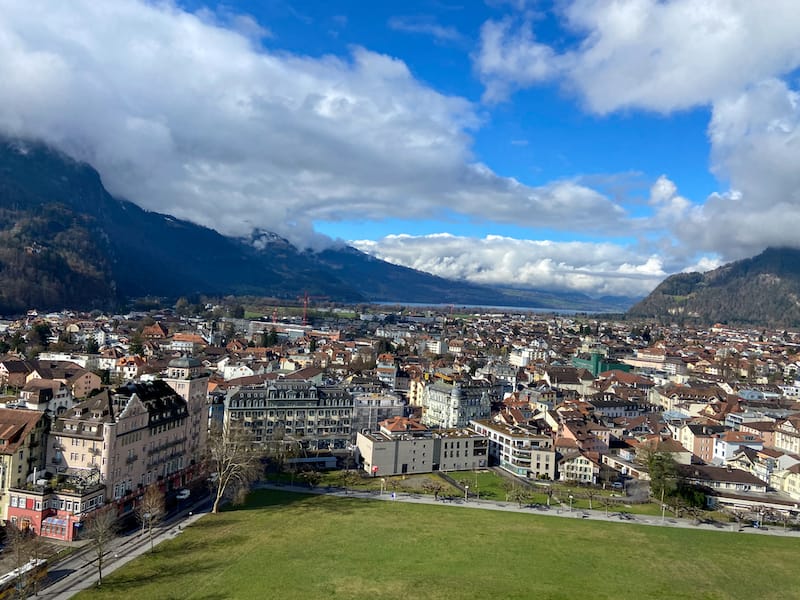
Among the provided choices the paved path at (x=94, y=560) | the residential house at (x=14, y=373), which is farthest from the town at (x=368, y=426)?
the paved path at (x=94, y=560)

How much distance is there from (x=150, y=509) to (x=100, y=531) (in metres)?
7.76

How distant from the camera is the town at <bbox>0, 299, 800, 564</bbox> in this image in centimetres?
4488

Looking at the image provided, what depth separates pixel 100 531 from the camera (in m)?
36.6

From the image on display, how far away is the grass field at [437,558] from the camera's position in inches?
1428

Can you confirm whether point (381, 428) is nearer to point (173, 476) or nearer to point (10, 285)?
point (173, 476)

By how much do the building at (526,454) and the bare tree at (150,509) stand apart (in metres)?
34.2

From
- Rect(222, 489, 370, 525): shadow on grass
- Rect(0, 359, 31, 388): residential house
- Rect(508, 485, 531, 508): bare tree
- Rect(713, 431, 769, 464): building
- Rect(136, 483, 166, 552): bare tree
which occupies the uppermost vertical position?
Rect(0, 359, 31, 388): residential house

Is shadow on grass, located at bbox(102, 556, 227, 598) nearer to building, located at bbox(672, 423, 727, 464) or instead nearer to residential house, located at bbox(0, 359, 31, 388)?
building, located at bbox(672, 423, 727, 464)

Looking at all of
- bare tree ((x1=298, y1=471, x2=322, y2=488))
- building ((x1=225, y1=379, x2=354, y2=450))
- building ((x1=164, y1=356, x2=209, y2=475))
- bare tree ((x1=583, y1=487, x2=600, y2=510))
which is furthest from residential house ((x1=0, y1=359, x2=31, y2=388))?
bare tree ((x1=583, y1=487, x2=600, y2=510))

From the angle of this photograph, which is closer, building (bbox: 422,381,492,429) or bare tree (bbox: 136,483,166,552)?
bare tree (bbox: 136,483,166,552)

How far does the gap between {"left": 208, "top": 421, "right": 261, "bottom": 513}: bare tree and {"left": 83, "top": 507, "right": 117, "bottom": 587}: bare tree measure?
794cm

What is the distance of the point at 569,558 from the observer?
42000 mm

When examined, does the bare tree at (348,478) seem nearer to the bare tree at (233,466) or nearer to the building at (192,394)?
the bare tree at (233,466)

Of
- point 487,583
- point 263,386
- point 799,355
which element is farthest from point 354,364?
point 799,355
